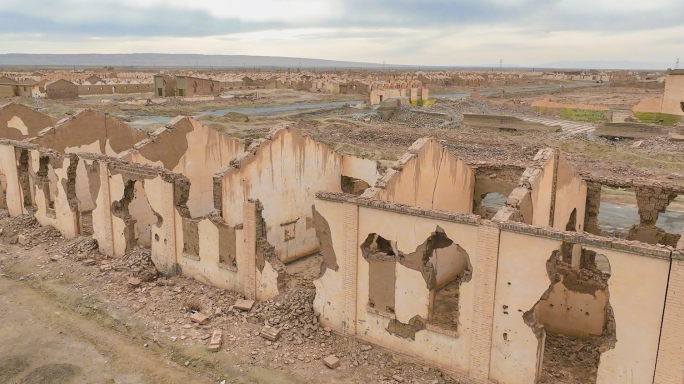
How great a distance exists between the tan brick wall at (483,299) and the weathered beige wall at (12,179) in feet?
52.6

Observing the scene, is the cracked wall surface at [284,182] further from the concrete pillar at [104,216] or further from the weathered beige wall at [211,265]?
the concrete pillar at [104,216]

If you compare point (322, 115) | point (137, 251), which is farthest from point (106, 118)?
point (322, 115)

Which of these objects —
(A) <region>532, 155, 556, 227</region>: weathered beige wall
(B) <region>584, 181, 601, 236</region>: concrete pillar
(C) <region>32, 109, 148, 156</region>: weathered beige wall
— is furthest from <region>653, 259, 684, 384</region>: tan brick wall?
(C) <region>32, 109, 148, 156</region>: weathered beige wall

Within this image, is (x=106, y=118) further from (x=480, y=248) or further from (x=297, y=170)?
(x=480, y=248)

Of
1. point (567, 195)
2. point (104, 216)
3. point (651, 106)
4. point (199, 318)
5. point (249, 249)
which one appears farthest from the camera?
point (651, 106)

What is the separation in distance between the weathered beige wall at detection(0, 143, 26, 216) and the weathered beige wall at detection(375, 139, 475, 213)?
1366 centimetres

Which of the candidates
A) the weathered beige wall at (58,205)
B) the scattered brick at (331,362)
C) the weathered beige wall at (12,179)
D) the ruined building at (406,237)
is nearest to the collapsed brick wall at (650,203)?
the ruined building at (406,237)

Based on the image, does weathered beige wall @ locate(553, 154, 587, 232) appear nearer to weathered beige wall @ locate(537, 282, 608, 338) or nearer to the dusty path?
weathered beige wall @ locate(537, 282, 608, 338)

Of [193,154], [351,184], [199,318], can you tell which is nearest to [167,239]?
[199,318]

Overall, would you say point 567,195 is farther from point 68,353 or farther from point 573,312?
point 68,353

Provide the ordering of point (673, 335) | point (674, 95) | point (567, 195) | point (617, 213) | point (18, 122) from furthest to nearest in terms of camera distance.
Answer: point (674, 95) → point (617, 213) → point (18, 122) → point (567, 195) → point (673, 335)

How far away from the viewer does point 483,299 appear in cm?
864

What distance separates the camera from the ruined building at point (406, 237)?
781 centimetres

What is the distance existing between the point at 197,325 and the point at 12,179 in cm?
1125
